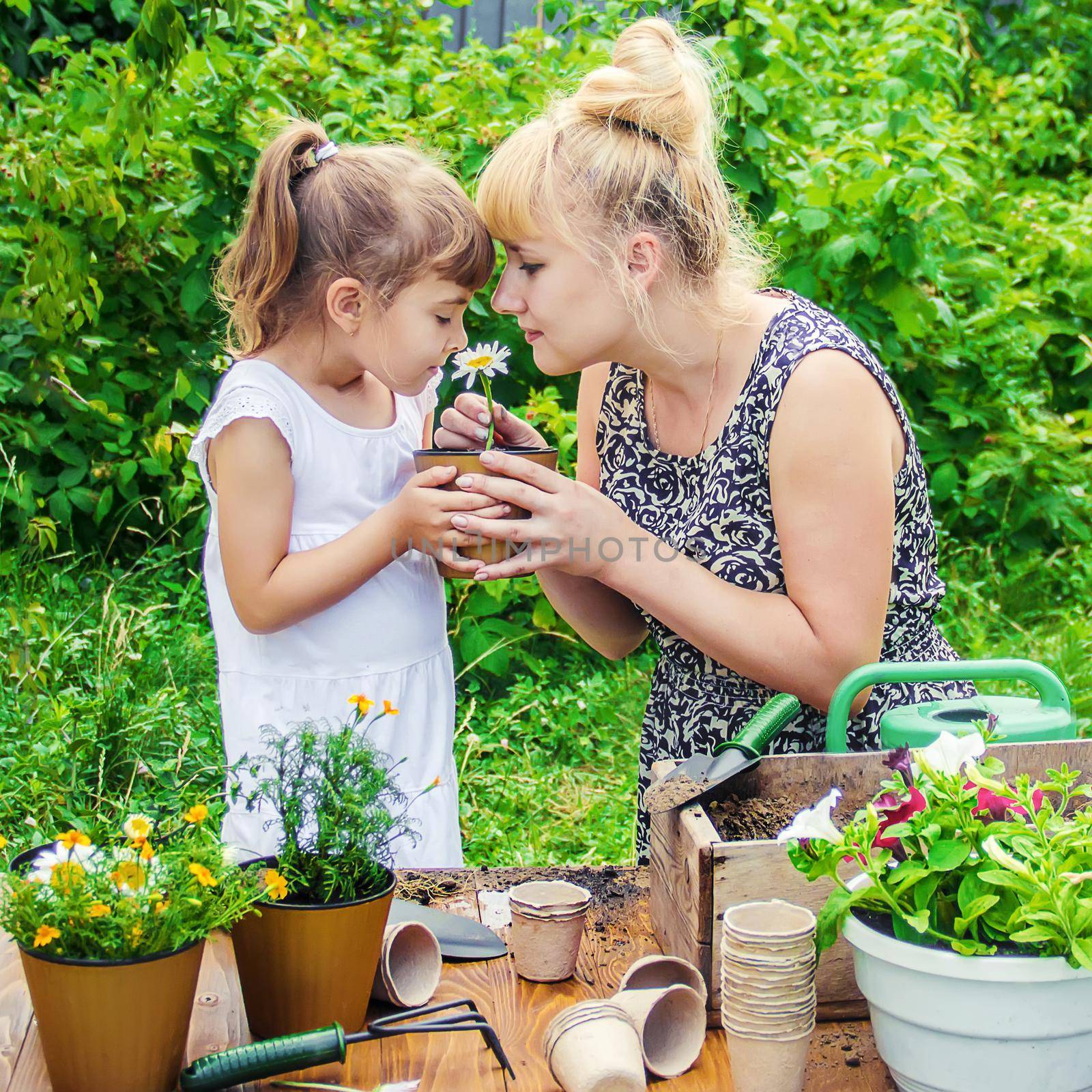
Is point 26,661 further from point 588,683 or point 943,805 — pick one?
point 943,805

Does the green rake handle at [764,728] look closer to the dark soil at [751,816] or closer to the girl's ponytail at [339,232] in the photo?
the dark soil at [751,816]

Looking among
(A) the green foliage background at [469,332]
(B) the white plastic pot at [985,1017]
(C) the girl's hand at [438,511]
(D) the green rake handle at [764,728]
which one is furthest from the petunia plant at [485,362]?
(A) the green foliage background at [469,332]

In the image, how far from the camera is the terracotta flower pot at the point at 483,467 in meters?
1.56

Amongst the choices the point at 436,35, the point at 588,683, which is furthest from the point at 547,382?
the point at 436,35

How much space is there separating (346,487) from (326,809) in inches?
31.2

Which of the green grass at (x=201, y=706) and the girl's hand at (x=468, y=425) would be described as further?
the green grass at (x=201, y=706)

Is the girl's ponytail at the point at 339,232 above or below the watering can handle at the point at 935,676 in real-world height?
above

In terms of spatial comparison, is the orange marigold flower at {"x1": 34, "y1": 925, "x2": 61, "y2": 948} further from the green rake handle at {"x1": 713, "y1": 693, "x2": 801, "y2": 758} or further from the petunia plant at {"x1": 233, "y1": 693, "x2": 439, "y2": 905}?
the green rake handle at {"x1": 713, "y1": 693, "x2": 801, "y2": 758}

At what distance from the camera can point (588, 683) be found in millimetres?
3578

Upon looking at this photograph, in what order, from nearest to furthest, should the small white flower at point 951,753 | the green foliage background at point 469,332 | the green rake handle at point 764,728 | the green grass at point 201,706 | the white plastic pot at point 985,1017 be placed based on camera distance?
the white plastic pot at point 985,1017, the small white flower at point 951,753, the green rake handle at point 764,728, the green grass at point 201,706, the green foliage background at point 469,332

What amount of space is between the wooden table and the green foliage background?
63.8 inches

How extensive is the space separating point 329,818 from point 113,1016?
0.23m

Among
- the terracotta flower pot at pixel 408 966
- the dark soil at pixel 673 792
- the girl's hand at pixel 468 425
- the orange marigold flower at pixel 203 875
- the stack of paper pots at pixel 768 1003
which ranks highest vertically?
the girl's hand at pixel 468 425

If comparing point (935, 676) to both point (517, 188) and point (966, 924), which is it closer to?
A: point (966, 924)
